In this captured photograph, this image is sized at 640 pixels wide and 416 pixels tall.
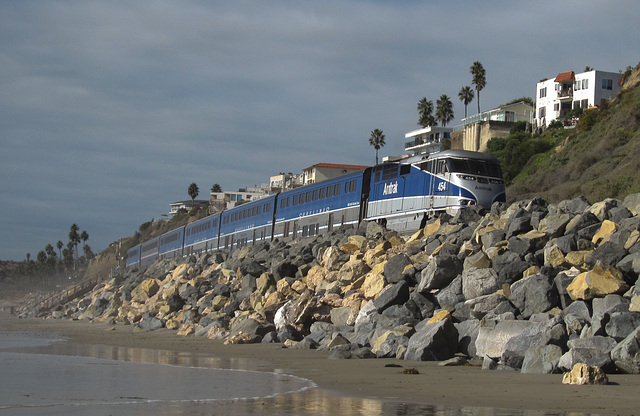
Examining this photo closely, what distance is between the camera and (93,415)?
9.49m

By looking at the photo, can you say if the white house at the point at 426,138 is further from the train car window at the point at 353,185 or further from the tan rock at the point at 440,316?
the tan rock at the point at 440,316

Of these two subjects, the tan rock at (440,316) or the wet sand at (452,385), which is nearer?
the wet sand at (452,385)

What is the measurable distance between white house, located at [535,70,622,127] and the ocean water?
67.1 metres

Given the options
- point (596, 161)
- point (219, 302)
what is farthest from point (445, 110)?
point (219, 302)

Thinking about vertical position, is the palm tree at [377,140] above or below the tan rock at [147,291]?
above

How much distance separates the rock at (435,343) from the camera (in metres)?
15.0

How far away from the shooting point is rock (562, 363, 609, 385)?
432 inches

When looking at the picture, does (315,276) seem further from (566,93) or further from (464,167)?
(566,93)

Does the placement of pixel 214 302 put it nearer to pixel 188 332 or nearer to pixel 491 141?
pixel 188 332

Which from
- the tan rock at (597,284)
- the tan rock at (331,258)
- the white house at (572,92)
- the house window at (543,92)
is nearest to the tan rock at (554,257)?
the tan rock at (597,284)

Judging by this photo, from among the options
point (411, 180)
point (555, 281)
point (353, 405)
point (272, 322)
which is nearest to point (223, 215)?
point (411, 180)

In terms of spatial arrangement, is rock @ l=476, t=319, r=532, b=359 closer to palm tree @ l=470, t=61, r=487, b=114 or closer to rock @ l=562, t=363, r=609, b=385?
rock @ l=562, t=363, r=609, b=385

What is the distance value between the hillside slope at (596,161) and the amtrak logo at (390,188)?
9214 millimetres

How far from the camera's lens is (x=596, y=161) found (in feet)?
145
